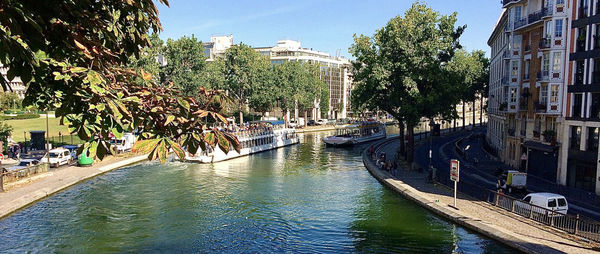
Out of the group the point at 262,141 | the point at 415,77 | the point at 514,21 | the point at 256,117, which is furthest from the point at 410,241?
the point at 256,117

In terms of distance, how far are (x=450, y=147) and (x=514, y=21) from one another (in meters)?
26.0

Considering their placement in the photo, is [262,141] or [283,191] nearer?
[283,191]

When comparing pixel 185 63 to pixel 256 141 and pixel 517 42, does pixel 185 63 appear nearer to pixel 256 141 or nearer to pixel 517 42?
pixel 256 141

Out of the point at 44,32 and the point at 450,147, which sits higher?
the point at 44,32

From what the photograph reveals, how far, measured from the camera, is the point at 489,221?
24953 mm

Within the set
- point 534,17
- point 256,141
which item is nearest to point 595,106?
point 534,17

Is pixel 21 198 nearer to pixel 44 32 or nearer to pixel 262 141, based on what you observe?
pixel 44 32

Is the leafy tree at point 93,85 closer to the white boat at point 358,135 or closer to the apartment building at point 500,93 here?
the apartment building at point 500,93

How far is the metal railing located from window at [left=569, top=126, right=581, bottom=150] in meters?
11.6

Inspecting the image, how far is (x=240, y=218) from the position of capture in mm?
28422

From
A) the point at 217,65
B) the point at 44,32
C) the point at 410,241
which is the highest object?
the point at 217,65

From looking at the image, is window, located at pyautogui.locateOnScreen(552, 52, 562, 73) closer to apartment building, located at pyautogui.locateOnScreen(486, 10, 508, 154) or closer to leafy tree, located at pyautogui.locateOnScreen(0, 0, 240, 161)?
apartment building, located at pyautogui.locateOnScreen(486, 10, 508, 154)

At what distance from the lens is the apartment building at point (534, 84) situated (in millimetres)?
36969

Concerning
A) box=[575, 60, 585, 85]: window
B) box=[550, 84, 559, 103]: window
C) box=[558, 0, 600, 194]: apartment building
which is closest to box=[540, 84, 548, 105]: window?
box=[550, 84, 559, 103]: window
